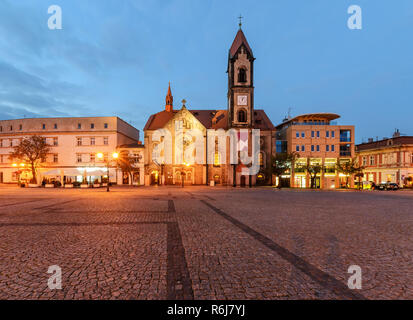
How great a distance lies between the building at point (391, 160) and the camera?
43031 mm

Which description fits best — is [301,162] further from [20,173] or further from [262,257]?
[20,173]

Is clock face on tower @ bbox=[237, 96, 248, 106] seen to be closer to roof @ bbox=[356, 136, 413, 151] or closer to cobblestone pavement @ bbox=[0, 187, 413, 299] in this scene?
roof @ bbox=[356, 136, 413, 151]

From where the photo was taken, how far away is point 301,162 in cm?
4612

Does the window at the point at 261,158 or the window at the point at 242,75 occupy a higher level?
the window at the point at 242,75

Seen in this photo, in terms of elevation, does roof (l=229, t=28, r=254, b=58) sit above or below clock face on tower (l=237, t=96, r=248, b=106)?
above

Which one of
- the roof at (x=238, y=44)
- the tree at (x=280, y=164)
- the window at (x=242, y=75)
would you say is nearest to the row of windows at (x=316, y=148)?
the tree at (x=280, y=164)

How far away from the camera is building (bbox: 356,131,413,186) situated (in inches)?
1694

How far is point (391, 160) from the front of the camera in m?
45.1

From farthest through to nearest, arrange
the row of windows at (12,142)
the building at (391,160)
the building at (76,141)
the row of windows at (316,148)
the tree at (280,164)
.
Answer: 1. the row of windows at (316,148)
2. the row of windows at (12,142)
3. the building at (76,141)
4. the building at (391,160)
5. the tree at (280,164)

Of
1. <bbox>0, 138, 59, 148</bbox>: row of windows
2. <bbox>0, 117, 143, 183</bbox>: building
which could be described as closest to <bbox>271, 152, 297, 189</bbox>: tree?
<bbox>0, 117, 143, 183</bbox>: building

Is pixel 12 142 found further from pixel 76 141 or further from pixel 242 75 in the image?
pixel 242 75

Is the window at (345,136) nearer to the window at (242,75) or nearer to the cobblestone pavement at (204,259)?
the window at (242,75)

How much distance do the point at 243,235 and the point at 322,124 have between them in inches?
1888
